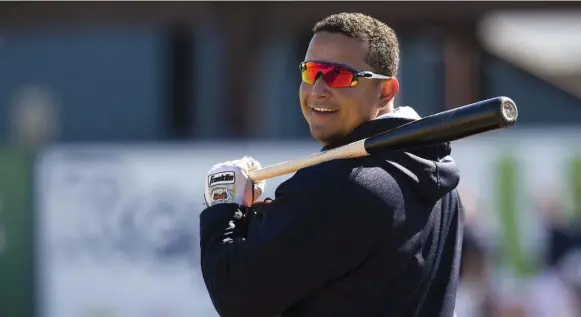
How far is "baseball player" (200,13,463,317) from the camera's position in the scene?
267 centimetres

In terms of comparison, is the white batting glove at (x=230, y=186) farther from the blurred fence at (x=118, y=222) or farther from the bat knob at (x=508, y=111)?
the blurred fence at (x=118, y=222)

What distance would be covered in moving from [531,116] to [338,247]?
40.2ft

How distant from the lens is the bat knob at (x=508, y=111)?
260 cm

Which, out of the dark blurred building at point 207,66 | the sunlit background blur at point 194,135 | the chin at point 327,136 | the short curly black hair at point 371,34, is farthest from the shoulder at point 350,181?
the dark blurred building at point 207,66

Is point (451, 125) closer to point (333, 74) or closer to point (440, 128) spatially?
point (440, 128)

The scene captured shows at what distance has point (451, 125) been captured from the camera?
2707mm

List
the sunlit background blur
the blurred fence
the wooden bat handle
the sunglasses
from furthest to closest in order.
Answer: the blurred fence
the sunlit background blur
the sunglasses
the wooden bat handle

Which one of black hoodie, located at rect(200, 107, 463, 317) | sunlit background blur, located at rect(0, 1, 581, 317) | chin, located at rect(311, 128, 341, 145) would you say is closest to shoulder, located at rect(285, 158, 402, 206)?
black hoodie, located at rect(200, 107, 463, 317)

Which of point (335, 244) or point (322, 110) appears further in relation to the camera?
point (322, 110)

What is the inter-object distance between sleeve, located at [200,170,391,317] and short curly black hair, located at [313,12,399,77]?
0.40 m

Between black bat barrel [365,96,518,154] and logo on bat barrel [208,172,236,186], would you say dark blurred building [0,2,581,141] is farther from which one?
black bat barrel [365,96,518,154]

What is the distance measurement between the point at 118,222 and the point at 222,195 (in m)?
5.63

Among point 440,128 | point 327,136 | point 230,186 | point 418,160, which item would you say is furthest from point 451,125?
point 230,186

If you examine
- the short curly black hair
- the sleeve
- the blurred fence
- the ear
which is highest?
the short curly black hair
